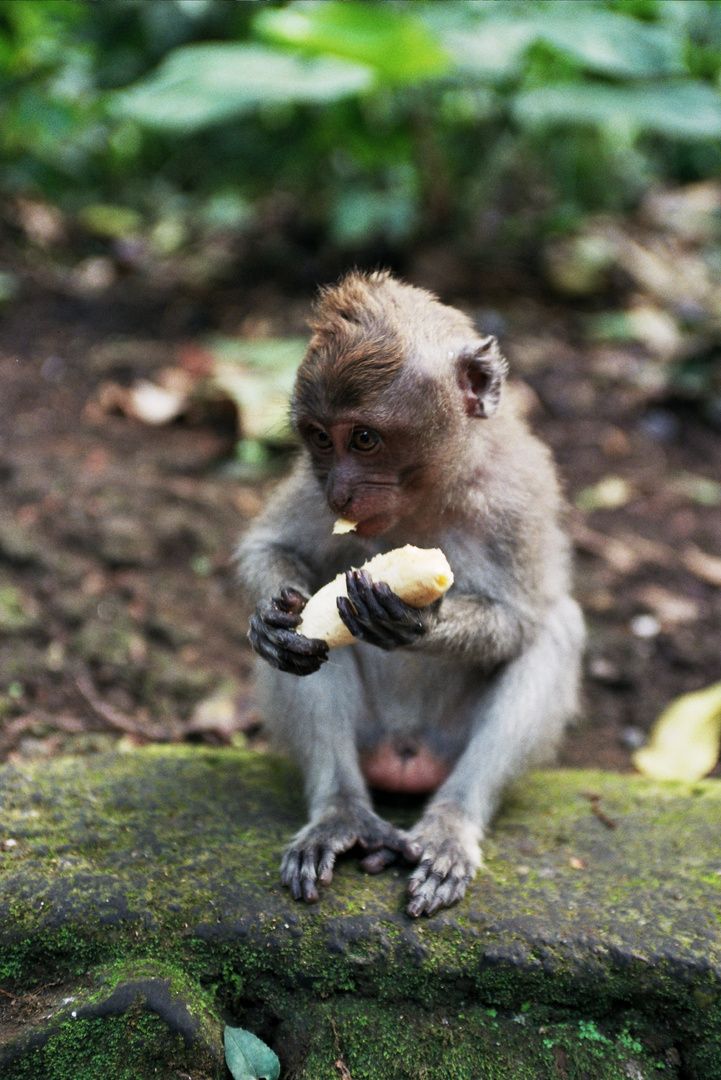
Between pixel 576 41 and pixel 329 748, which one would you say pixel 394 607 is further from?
pixel 576 41

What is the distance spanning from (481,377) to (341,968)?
2077mm

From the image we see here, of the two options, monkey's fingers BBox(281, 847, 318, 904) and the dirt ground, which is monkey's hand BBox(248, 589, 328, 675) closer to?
monkey's fingers BBox(281, 847, 318, 904)

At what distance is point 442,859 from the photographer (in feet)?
11.1

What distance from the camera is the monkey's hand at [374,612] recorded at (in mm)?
3164

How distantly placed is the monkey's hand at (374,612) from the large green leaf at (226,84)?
4.84 meters

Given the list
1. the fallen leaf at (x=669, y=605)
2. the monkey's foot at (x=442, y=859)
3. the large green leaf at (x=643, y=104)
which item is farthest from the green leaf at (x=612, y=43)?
the monkey's foot at (x=442, y=859)

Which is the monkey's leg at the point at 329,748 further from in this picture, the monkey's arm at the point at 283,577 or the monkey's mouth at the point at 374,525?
the monkey's mouth at the point at 374,525

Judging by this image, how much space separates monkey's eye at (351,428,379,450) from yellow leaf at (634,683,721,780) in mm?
2168

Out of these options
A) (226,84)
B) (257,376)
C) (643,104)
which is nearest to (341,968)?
(257,376)

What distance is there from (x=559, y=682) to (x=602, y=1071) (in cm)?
149

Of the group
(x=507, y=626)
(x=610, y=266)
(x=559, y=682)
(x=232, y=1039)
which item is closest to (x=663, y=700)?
(x=559, y=682)

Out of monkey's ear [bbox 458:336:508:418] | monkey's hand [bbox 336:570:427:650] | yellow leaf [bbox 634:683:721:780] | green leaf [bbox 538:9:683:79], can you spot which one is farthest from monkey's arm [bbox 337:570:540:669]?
green leaf [bbox 538:9:683:79]

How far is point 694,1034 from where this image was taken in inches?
116

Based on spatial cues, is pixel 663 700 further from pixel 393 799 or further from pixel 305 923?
pixel 305 923
